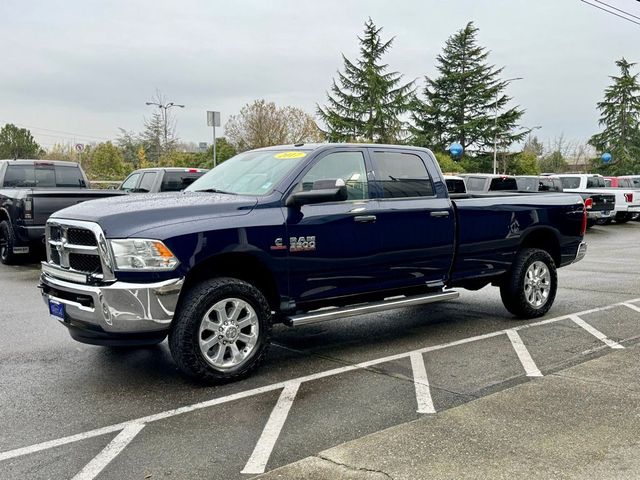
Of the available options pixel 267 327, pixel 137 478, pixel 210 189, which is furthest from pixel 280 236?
pixel 137 478

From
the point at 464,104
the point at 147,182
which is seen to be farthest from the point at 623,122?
the point at 147,182

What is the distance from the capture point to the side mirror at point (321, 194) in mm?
5289

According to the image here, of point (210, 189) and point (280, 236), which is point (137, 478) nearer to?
point (280, 236)

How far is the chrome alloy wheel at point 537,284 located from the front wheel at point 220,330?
365cm

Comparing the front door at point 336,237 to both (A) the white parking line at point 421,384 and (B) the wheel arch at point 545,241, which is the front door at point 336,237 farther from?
(B) the wheel arch at point 545,241

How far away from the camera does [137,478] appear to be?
3467 mm

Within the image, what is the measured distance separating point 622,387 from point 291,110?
140 ft

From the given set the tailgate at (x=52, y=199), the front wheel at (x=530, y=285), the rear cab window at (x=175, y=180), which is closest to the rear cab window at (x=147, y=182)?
the rear cab window at (x=175, y=180)

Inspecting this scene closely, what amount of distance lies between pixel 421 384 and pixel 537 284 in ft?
10.4

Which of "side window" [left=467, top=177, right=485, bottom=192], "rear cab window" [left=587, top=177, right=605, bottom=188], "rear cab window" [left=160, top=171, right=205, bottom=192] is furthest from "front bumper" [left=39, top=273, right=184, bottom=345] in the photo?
"rear cab window" [left=587, top=177, right=605, bottom=188]

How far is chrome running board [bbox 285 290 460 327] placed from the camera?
541 cm

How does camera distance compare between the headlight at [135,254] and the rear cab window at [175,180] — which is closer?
the headlight at [135,254]

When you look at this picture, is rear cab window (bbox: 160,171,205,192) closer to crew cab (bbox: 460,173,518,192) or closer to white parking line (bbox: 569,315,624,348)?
crew cab (bbox: 460,173,518,192)

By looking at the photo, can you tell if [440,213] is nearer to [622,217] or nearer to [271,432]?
[271,432]
